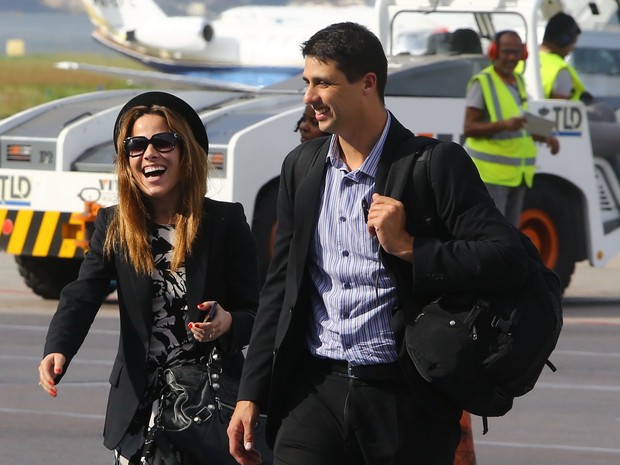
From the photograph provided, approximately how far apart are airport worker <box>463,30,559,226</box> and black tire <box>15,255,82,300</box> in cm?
339

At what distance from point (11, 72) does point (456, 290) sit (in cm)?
6061

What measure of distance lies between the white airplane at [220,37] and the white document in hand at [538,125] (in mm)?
23778

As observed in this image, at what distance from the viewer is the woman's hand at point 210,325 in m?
4.38

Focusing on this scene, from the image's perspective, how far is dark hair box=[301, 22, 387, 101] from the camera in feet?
13.3

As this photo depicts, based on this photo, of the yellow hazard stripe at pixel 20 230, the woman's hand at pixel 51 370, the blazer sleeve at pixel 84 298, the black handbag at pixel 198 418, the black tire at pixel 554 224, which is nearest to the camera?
→ the black handbag at pixel 198 418

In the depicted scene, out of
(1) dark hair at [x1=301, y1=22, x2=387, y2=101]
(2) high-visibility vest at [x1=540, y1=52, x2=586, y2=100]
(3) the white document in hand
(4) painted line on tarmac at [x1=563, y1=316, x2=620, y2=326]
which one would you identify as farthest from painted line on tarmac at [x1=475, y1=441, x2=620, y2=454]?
(2) high-visibility vest at [x1=540, y1=52, x2=586, y2=100]

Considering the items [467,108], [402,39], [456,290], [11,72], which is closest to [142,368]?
[456,290]

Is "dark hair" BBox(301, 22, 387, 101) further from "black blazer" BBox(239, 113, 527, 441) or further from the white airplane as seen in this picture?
the white airplane

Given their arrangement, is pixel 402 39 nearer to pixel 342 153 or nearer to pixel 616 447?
pixel 616 447

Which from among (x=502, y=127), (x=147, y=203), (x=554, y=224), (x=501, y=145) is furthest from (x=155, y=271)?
(x=554, y=224)

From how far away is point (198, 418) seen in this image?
436cm

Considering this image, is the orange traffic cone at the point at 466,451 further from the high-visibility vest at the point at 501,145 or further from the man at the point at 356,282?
the high-visibility vest at the point at 501,145

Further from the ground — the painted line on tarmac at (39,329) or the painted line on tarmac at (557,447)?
the painted line on tarmac at (557,447)

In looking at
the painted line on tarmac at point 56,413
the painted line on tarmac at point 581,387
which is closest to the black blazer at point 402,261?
the painted line on tarmac at point 56,413
